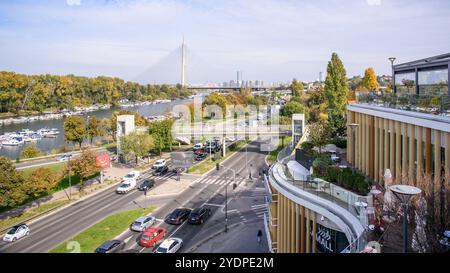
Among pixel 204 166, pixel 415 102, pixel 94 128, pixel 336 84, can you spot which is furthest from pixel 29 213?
pixel 336 84

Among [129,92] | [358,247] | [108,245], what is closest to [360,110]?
[358,247]

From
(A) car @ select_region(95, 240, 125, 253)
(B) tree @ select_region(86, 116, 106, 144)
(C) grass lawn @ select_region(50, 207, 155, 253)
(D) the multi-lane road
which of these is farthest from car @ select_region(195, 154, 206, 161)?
(A) car @ select_region(95, 240, 125, 253)

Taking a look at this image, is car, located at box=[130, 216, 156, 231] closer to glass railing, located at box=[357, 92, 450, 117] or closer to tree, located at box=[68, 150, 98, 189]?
tree, located at box=[68, 150, 98, 189]

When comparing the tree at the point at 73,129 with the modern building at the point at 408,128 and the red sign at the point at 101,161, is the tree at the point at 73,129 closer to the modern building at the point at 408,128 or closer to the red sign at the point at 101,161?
the red sign at the point at 101,161

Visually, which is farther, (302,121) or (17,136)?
(17,136)

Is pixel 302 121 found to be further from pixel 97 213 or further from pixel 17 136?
pixel 17 136
